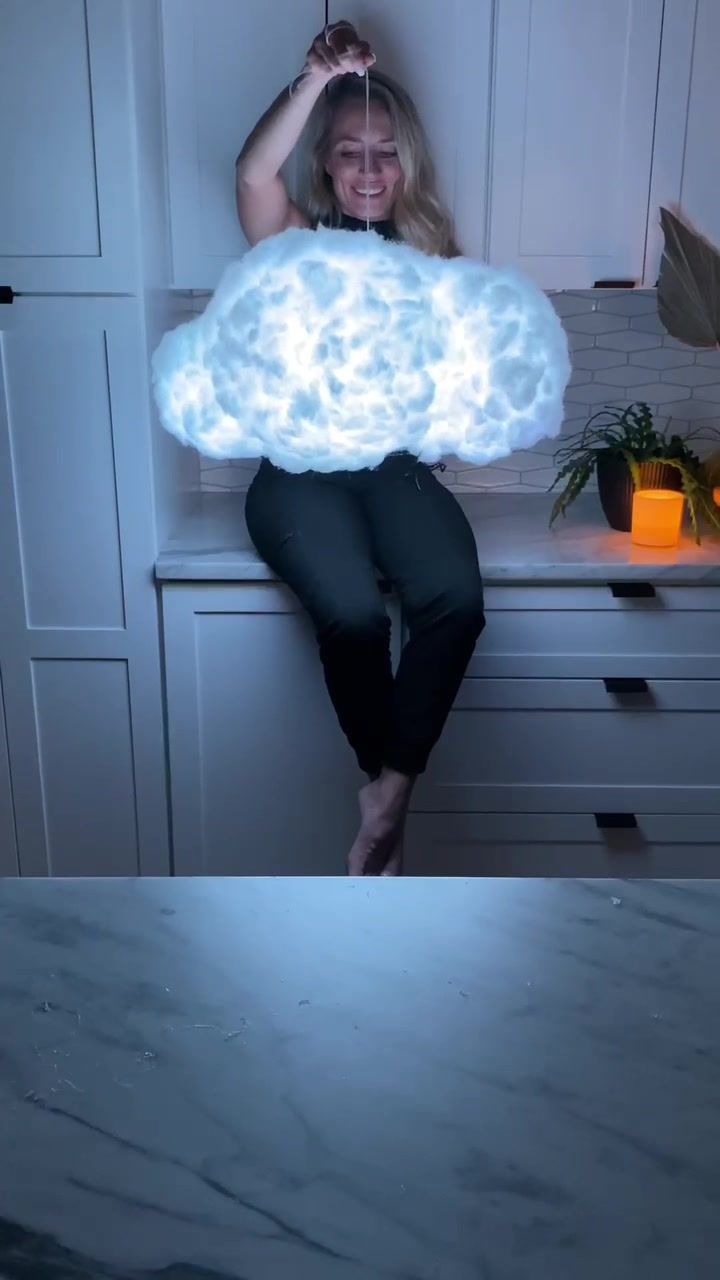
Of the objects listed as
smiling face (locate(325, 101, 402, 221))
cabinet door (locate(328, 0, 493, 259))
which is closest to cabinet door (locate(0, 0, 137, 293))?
smiling face (locate(325, 101, 402, 221))

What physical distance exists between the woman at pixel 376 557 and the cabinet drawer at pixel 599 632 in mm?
177

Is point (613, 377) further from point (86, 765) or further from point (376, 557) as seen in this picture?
point (86, 765)

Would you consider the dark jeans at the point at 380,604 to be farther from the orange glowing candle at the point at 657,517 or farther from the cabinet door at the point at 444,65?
the cabinet door at the point at 444,65

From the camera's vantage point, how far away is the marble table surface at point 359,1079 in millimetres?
575

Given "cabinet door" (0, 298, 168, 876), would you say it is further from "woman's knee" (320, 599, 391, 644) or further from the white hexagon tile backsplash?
the white hexagon tile backsplash

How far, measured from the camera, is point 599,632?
215cm

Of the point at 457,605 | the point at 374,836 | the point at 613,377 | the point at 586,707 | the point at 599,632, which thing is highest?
the point at 613,377

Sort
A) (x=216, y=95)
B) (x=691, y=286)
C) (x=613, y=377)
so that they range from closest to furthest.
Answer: (x=691, y=286) < (x=216, y=95) < (x=613, y=377)

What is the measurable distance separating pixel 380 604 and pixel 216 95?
101 centimetres

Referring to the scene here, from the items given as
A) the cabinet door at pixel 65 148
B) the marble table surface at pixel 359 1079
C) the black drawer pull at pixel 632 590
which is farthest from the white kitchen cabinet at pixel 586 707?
the marble table surface at pixel 359 1079

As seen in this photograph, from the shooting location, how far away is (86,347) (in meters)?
2.01

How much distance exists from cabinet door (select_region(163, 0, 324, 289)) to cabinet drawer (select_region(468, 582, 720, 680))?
33.9 inches

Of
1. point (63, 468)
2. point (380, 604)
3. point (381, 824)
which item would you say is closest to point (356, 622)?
point (380, 604)

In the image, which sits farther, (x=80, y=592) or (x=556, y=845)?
(x=556, y=845)
